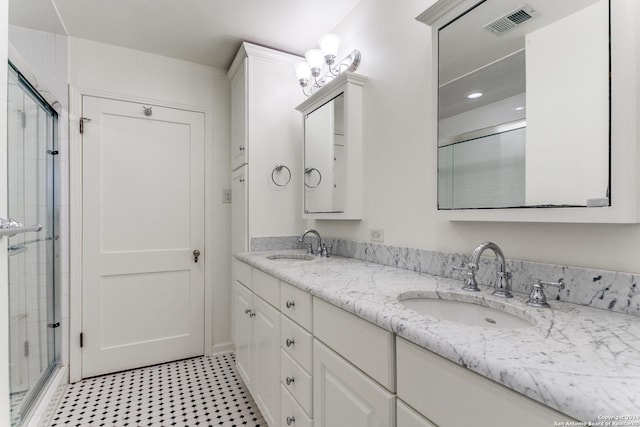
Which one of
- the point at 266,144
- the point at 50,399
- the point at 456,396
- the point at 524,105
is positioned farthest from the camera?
the point at 266,144

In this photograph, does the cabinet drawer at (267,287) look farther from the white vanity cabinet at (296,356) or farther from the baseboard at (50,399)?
the baseboard at (50,399)

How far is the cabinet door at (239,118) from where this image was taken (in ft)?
7.41

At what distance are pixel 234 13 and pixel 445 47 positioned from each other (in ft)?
4.47

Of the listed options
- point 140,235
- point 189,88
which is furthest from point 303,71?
point 140,235

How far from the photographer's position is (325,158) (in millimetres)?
2031

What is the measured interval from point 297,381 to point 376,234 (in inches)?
32.4

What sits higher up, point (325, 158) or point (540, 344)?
point (325, 158)

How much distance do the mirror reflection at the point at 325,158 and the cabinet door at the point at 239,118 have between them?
0.45m

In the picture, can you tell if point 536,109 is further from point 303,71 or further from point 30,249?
point 30,249

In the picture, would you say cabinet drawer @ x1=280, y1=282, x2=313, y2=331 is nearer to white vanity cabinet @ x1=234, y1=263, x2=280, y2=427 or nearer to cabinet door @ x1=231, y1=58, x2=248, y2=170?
white vanity cabinet @ x1=234, y1=263, x2=280, y2=427

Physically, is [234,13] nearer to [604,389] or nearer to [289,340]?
[289,340]

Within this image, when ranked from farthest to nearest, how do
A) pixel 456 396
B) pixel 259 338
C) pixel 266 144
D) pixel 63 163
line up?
pixel 266 144, pixel 63 163, pixel 259 338, pixel 456 396

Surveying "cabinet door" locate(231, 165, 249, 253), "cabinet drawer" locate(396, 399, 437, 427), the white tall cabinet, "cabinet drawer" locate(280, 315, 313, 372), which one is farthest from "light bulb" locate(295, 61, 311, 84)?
"cabinet drawer" locate(396, 399, 437, 427)

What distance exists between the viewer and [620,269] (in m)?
0.82
